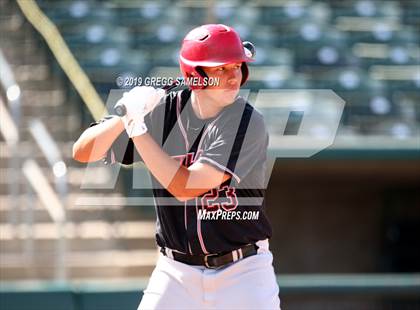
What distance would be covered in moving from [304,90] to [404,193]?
4.28ft

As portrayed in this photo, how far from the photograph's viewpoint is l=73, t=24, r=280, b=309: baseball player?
2.82 meters

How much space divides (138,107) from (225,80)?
33 centimetres

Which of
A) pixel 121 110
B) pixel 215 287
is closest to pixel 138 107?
pixel 121 110

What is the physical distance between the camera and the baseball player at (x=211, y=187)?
282 centimetres

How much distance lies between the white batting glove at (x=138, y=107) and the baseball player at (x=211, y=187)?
0.02m

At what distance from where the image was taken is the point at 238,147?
2.83 m

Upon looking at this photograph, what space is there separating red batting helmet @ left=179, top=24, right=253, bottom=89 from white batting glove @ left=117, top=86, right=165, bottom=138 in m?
0.19

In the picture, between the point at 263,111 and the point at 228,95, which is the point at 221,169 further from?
the point at 263,111

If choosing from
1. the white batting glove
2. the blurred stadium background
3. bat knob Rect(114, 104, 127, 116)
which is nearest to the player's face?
the white batting glove

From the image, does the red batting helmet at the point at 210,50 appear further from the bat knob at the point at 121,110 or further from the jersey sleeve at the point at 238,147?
the bat knob at the point at 121,110

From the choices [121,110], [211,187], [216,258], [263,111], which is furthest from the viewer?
[263,111]

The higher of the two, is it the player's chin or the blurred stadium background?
the player's chin

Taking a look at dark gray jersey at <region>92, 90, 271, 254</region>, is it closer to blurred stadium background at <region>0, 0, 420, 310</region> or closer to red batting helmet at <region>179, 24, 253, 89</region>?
red batting helmet at <region>179, 24, 253, 89</region>

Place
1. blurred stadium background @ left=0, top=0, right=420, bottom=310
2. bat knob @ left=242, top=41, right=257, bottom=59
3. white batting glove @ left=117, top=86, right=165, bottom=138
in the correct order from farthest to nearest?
blurred stadium background @ left=0, top=0, right=420, bottom=310
bat knob @ left=242, top=41, right=257, bottom=59
white batting glove @ left=117, top=86, right=165, bottom=138
